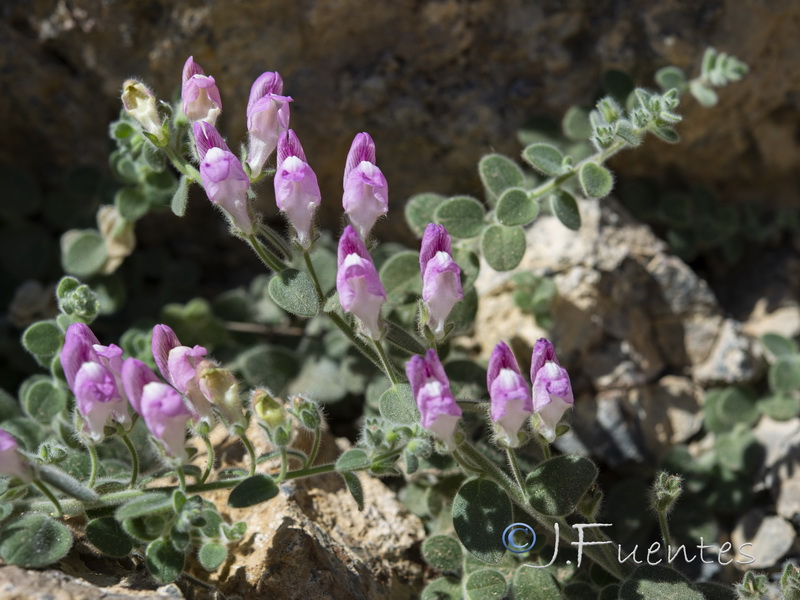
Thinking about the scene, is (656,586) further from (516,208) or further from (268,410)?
(516,208)

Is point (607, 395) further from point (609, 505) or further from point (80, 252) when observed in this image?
point (80, 252)

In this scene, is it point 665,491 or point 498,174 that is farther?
point 498,174

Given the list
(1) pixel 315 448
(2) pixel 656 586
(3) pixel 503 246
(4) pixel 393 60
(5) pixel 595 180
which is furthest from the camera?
(4) pixel 393 60

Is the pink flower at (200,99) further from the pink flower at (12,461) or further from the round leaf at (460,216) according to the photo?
the pink flower at (12,461)

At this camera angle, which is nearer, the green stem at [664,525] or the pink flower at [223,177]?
the pink flower at [223,177]

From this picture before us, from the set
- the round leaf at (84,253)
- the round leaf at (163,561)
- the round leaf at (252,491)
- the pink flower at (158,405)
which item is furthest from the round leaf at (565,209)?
the round leaf at (84,253)

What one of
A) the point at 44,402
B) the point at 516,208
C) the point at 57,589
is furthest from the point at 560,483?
the point at 44,402

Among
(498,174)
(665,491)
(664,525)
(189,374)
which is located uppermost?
(498,174)
